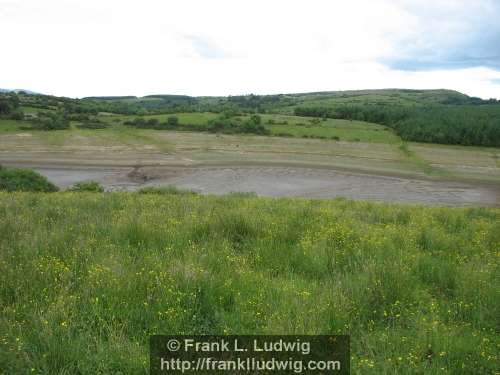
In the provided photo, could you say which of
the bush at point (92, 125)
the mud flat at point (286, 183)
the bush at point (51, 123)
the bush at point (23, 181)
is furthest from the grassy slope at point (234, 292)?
the bush at point (92, 125)

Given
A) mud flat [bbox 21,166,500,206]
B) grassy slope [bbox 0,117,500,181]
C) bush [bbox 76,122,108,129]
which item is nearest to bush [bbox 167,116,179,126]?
grassy slope [bbox 0,117,500,181]

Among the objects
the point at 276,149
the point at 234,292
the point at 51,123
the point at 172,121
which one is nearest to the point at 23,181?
the point at 234,292

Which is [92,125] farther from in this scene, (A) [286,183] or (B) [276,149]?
(A) [286,183]

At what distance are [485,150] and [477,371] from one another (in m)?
69.8

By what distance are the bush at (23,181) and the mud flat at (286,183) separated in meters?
A: 6.79

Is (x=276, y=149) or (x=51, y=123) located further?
(x=51, y=123)

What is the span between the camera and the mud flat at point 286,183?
35781mm

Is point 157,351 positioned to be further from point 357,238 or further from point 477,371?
point 357,238

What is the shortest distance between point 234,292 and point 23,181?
90.1ft

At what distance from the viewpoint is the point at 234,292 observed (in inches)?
159

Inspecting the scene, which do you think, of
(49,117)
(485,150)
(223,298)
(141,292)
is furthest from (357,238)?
(49,117)

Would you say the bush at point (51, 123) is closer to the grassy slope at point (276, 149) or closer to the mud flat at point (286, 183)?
the grassy slope at point (276, 149)

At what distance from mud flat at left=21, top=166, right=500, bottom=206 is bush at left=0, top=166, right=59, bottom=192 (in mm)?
6789

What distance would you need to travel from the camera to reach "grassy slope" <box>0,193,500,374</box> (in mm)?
3154
